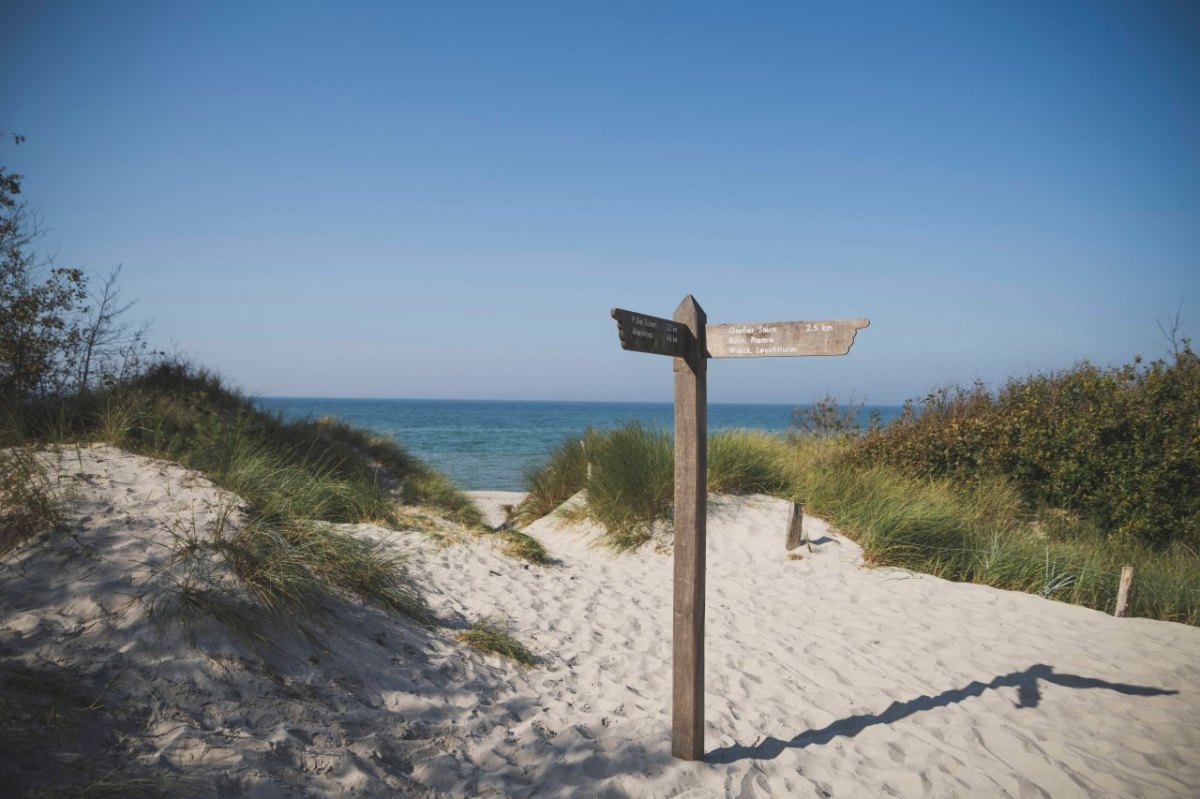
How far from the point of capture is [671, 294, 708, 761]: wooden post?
3568 millimetres

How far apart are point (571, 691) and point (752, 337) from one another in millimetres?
2794

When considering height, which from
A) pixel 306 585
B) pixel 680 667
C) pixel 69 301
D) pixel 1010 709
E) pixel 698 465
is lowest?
pixel 1010 709

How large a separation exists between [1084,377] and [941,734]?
354 inches

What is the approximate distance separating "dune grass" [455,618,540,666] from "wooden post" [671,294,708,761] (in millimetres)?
1504

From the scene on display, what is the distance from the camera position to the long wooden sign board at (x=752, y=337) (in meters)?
3.28

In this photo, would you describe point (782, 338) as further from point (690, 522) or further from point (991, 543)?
point (991, 543)

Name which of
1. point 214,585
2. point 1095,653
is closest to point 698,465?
point 214,585

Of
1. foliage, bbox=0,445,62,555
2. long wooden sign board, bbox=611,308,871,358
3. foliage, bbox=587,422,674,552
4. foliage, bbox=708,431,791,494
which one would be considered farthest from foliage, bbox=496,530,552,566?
long wooden sign board, bbox=611,308,871,358

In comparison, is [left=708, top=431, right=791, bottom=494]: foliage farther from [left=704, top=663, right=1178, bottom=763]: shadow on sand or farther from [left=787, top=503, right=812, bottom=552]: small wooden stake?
[left=704, top=663, right=1178, bottom=763]: shadow on sand

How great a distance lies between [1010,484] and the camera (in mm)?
9945

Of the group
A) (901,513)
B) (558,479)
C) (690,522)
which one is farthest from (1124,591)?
(558,479)

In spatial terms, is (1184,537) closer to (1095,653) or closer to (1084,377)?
(1084,377)

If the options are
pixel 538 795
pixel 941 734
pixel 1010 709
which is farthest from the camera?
pixel 1010 709

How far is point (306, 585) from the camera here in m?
4.33
